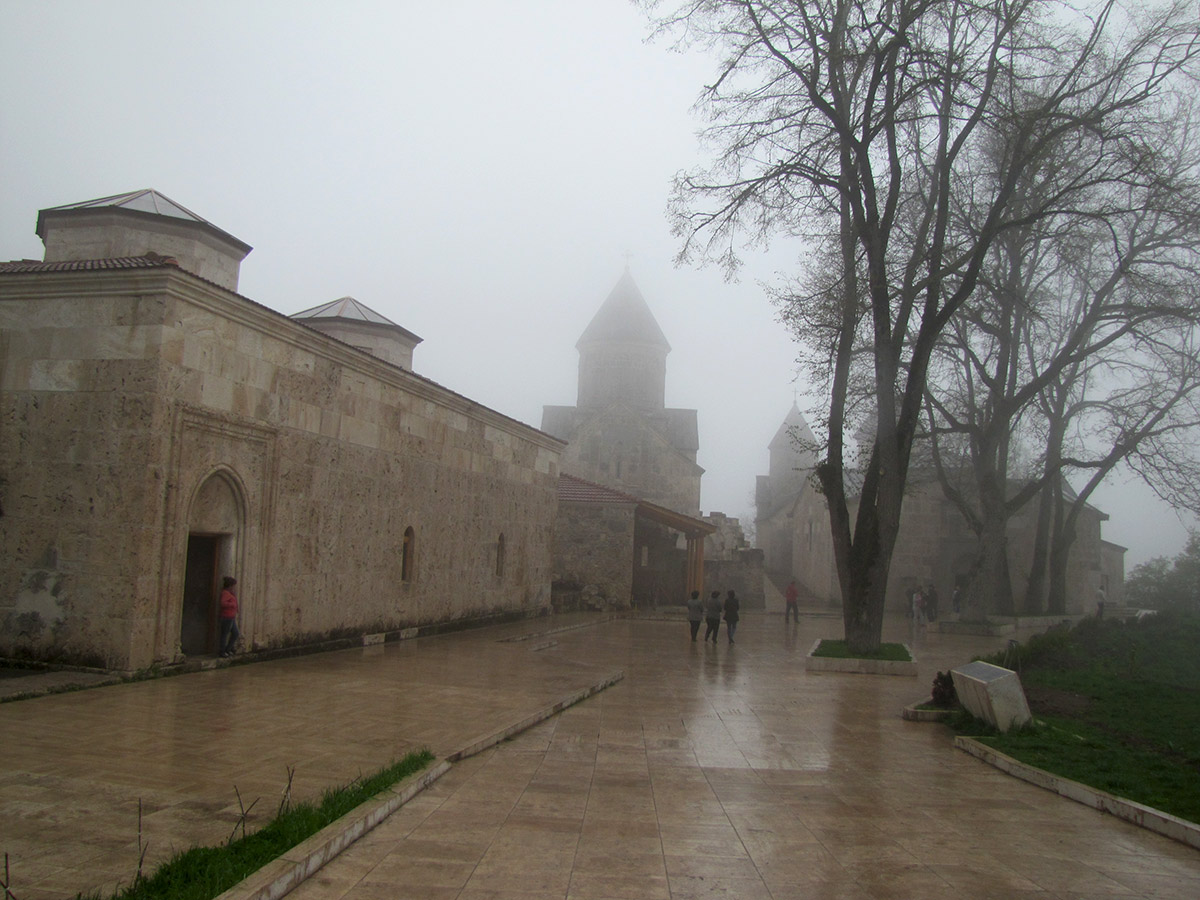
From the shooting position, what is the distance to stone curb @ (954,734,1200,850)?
563 cm

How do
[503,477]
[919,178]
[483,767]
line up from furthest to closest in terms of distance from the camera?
[503,477] → [919,178] → [483,767]

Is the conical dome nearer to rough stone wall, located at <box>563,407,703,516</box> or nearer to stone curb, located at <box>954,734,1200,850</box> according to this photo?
rough stone wall, located at <box>563,407,703,516</box>

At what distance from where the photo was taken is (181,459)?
33.5 feet

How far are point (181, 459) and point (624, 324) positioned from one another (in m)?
39.9

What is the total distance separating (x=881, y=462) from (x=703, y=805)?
10798 mm

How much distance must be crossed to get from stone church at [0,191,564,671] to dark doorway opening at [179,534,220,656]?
28 millimetres

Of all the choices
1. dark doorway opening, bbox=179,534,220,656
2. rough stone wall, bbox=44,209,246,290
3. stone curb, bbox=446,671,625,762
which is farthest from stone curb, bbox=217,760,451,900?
rough stone wall, bbox=44,209,246,290

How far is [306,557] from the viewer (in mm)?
12750

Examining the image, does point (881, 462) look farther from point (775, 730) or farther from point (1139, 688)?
point (775, 730)

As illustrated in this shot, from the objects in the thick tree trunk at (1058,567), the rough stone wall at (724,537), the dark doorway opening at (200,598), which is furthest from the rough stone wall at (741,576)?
the dark doorway opening at (200,598)

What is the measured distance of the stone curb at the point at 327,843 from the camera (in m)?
4.06

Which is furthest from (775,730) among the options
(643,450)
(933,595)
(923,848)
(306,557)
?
(643,450)

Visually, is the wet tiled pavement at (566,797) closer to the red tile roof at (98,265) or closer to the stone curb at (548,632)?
the red tile roof at (98,265)

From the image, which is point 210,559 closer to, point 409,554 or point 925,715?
point 409,554
